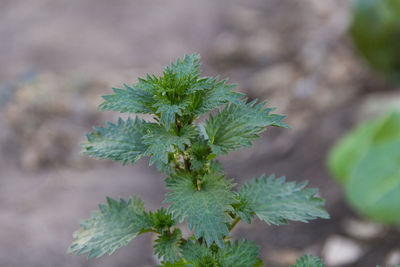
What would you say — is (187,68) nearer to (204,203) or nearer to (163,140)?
(163,140)

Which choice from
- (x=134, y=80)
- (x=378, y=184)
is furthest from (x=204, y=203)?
(x=134, y=80)

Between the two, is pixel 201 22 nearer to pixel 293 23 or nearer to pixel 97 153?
pixel 293 23

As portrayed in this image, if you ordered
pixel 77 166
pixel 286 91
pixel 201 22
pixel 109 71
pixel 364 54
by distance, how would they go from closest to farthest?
pixel 77 166
pixel 364 54
pixel 286 91
pixel 109 71
pixel 201 22

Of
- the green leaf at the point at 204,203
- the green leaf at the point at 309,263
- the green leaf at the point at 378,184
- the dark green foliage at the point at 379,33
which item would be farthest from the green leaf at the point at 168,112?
the dark green foliage at the point at 379,33

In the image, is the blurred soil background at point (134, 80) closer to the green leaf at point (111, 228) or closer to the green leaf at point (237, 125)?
the green leaf at point (111, 228)

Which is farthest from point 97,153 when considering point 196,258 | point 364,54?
point 364,54

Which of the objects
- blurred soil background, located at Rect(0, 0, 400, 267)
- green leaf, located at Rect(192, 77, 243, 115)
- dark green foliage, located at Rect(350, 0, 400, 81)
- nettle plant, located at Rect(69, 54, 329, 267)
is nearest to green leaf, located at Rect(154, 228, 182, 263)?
nettle plant, located at Rect(69, 54, 329, 267)
